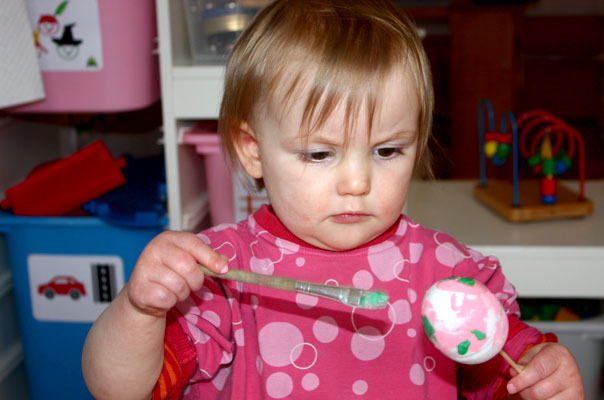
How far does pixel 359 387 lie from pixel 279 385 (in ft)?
0.31

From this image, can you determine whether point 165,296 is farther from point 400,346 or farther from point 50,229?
point 50,229

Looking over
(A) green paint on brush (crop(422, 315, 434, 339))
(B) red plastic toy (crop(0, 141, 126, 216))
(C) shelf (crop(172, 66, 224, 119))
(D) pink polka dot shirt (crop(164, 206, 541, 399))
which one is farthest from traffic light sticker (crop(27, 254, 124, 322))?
(A) green paint on brush (crop(422, 315, 434, 339))

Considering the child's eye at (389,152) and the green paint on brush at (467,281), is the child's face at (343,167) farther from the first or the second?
the green paint on brush at (467,281)

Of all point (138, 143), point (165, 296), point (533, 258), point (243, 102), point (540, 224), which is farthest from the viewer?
point (138, 143)

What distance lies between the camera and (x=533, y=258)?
123 centimetres

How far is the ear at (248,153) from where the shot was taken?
2.62ft

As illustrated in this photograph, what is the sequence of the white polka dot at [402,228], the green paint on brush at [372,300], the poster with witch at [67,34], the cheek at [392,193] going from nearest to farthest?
the green paint on brush at [372,300] < the cheek at [392,193] < the white polka dot at [402,228] < the poster with witch at [67,34]

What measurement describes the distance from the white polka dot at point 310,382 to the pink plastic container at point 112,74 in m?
0.71

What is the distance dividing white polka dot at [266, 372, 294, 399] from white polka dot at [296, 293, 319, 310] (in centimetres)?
8

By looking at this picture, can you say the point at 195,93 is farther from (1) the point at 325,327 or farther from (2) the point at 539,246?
(2) the point at 539,246

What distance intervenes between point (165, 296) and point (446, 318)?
0.94ft

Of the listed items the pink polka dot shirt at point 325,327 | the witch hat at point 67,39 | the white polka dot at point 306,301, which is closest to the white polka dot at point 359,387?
the pink polka dot shirt at point 325,327

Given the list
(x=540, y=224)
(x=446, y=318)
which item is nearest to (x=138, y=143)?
(x=540, y=224)

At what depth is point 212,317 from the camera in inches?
29.2
